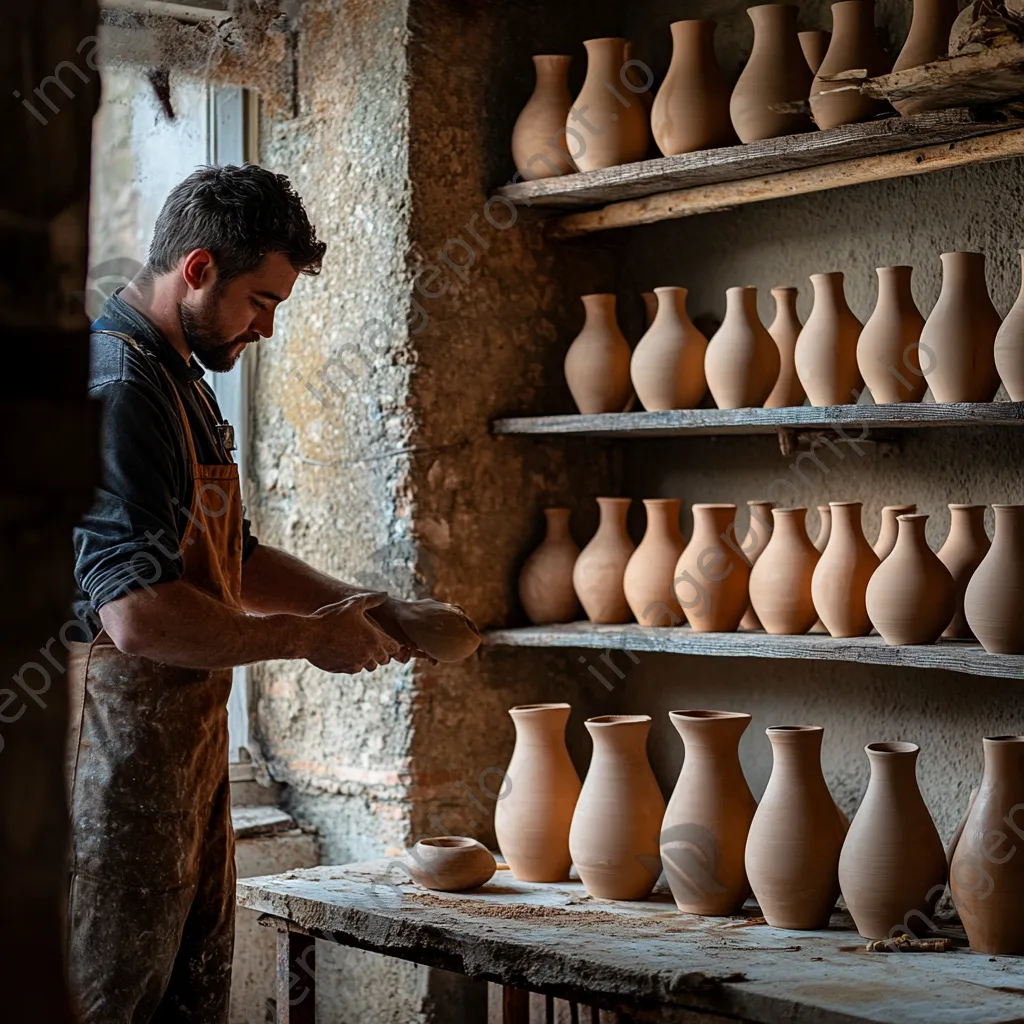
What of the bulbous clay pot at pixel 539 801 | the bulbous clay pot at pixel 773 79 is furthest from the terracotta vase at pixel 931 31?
the bulbous clay pot at pixel 539 801

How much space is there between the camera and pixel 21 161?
868mm

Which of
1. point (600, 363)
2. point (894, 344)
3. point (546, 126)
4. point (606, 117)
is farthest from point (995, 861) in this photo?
point (546, 126)

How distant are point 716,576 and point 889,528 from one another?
16.7 inches

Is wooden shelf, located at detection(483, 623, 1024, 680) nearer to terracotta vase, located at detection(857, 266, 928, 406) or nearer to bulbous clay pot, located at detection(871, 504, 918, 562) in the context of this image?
bulbous clay pot, located at detection(871, 504, 918, 562)

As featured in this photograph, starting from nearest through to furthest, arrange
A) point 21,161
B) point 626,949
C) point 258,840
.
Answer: point 21,161, point 626,949, point 258,840

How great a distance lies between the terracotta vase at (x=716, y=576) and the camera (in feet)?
10.7

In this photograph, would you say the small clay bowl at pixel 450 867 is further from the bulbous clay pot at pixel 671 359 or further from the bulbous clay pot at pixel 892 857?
the bulbous clay pot at pixel 671 359

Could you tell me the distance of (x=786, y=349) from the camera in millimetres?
3273

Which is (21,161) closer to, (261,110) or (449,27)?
(449,27)

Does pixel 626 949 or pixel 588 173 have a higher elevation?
pixel 588 173

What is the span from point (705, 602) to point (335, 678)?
107 centimetres

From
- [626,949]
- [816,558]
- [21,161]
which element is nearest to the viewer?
[21,161]

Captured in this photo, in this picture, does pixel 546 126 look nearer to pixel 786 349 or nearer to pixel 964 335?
pixel 786 349

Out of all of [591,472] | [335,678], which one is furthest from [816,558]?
[335,678]
